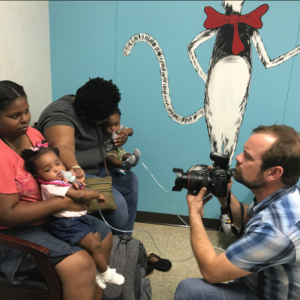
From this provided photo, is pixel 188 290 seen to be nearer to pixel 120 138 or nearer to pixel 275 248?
pixel 275 248

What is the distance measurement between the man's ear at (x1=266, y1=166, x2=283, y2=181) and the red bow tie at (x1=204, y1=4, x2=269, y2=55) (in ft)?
4.43

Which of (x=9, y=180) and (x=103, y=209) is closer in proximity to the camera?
(x=9, y=180)

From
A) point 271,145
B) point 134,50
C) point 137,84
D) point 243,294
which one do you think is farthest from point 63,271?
point 134,50

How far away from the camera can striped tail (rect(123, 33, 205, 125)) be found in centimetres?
205

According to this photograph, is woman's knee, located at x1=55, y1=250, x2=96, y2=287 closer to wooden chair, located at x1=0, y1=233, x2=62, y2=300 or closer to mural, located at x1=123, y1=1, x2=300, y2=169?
wooden chair, located at x1=0, y1=233, x2=62, y2=300

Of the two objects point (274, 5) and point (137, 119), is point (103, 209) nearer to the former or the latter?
point (137, 119)

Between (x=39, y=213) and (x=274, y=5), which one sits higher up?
(x=274, y=5)

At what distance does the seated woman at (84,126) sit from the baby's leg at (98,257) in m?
0.31

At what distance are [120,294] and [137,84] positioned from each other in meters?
1.58

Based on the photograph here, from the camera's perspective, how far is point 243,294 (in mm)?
1018

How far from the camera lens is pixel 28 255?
3.35 feet

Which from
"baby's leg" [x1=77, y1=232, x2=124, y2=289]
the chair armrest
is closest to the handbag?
"baby's leg" [x1=77, y1=232, x2=124, y2=289]

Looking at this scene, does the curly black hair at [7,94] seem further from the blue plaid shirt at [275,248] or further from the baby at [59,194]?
the blue plaid shirt at [275,248]

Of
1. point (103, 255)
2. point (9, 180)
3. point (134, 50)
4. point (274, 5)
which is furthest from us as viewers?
point (134, 50)
